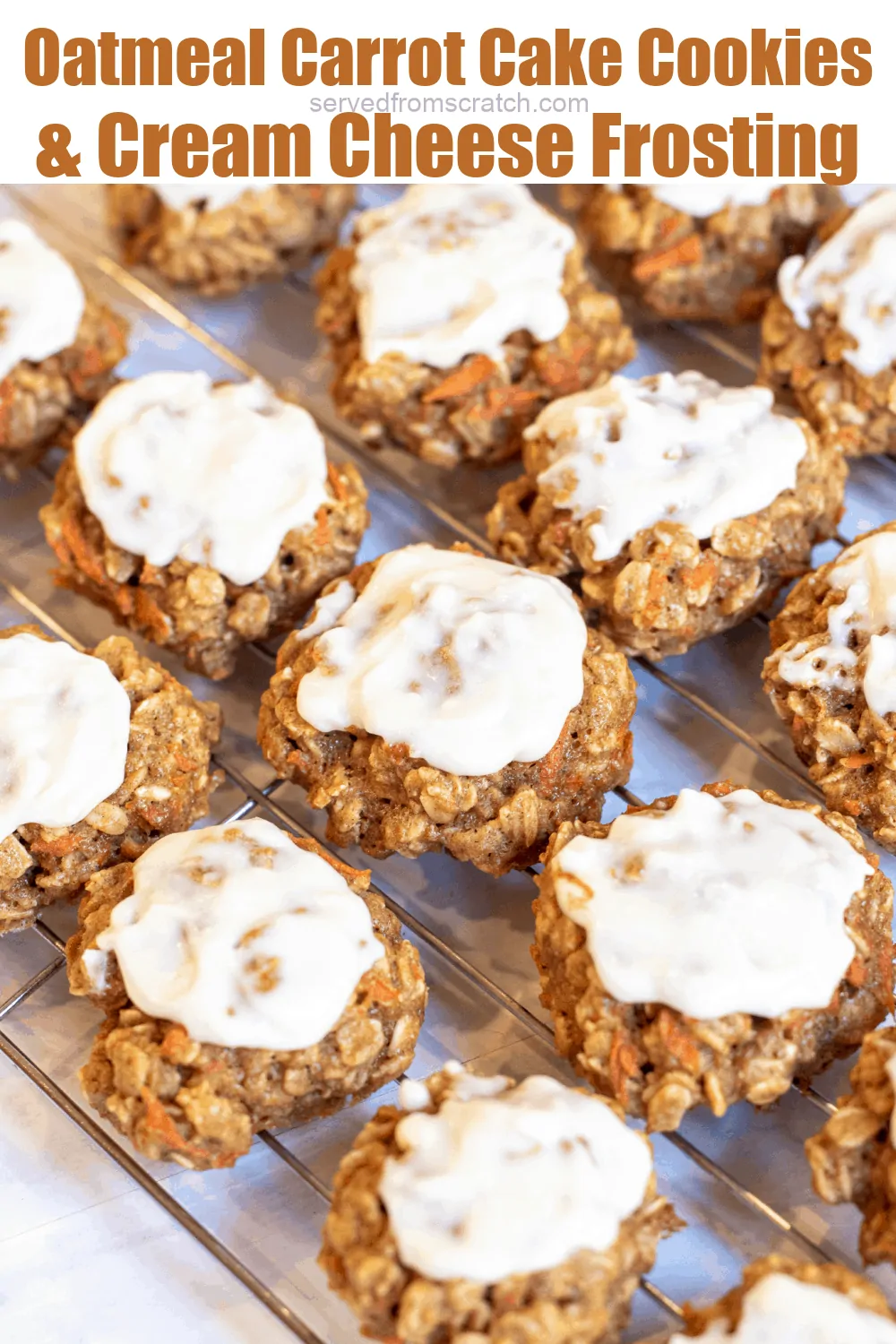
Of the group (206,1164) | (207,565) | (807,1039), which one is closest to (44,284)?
(207,565)

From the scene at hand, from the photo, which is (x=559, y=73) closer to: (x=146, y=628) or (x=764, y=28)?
(x=764, y=28)

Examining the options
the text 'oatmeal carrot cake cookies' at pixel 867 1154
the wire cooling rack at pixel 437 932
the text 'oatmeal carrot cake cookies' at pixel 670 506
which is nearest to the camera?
the text 'oatmeal carrot cake cookies' at pixel 867 1154

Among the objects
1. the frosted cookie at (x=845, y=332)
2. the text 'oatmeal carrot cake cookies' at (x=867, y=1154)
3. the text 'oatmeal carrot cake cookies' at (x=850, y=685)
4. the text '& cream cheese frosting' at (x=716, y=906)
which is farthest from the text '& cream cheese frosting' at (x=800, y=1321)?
the frosted cookie at (x=845, y=332)

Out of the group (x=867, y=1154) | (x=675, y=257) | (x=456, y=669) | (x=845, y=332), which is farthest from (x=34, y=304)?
(x=867, y=1154)

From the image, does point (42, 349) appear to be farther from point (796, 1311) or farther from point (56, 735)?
point (796, 1311)

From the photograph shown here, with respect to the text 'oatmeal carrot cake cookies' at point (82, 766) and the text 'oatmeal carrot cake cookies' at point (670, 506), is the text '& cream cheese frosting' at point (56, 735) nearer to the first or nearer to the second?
the text 'oatmeal carrot cake cookies' at point (82, 766)

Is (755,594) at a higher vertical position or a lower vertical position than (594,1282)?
higher
